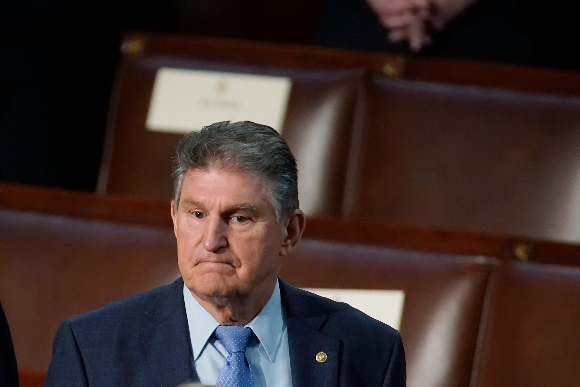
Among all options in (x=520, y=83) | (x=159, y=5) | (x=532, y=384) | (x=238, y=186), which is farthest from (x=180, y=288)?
(x=159, y=5)

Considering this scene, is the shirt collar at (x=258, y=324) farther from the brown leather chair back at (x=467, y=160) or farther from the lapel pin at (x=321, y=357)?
the brown leather chair back at (x=467, y=160)

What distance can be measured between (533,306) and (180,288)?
69 centimetres

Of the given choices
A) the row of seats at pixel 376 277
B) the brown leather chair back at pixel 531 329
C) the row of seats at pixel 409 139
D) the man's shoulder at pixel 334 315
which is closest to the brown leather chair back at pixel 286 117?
the row of seats at pixel 409 139

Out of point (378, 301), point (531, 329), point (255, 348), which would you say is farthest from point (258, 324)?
point (531, 329)

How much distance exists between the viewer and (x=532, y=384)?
76.7 inches

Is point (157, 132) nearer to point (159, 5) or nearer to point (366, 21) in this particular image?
point (366, 21)

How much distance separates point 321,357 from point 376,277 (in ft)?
1.41

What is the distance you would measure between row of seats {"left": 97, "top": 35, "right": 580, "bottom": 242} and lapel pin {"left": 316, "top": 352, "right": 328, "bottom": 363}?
A: 3.02 ft

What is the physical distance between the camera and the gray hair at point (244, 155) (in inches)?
59.8

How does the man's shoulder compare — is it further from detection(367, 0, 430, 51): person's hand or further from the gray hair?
detection(367, 0, 430, 51): person's hand

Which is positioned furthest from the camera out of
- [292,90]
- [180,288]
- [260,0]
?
[260,0]

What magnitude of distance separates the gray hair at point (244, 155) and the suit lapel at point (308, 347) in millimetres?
204

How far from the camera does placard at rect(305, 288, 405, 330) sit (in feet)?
6.63

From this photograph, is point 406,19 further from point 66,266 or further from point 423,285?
point 66,266
